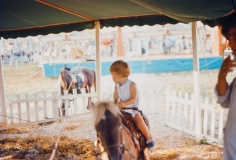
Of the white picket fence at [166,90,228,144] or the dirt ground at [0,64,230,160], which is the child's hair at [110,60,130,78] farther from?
the white picket fence at [166,90,228,144]

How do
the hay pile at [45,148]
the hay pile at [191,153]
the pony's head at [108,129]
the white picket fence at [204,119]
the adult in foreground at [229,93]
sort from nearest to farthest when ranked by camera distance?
the adult in foreground at [229,93]
the pony's head at [108,129]
the hay pile at [191,153]
the hay pile at [45,148]
the white picket fence at [204,119]

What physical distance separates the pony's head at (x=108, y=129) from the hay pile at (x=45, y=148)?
2450 mm

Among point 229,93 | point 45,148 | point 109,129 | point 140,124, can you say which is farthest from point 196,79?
Result: point 229,93

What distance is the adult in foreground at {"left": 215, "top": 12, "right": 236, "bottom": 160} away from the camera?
194 cm

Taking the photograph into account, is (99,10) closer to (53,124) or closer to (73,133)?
(73,133)

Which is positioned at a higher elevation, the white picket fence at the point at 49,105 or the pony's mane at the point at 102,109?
the pony's mane at the point at 102,109

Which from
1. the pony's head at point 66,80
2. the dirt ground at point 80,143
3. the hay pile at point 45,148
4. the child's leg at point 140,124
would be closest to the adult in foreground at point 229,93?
the child's leg at point 140,124

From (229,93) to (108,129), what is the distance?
40.3 inches

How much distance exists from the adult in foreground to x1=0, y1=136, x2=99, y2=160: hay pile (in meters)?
3.22

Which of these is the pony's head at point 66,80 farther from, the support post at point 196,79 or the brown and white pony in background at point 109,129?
the brown and white pony in background at point 109,129

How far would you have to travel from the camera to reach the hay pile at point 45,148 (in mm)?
5371

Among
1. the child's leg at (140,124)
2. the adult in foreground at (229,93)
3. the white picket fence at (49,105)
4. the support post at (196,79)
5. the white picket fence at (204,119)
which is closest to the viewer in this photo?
the adult in foreground at (229,93)

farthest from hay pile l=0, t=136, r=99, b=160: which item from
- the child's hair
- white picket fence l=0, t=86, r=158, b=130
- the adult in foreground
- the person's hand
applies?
the person's hand

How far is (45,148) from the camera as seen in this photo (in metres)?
5.89
